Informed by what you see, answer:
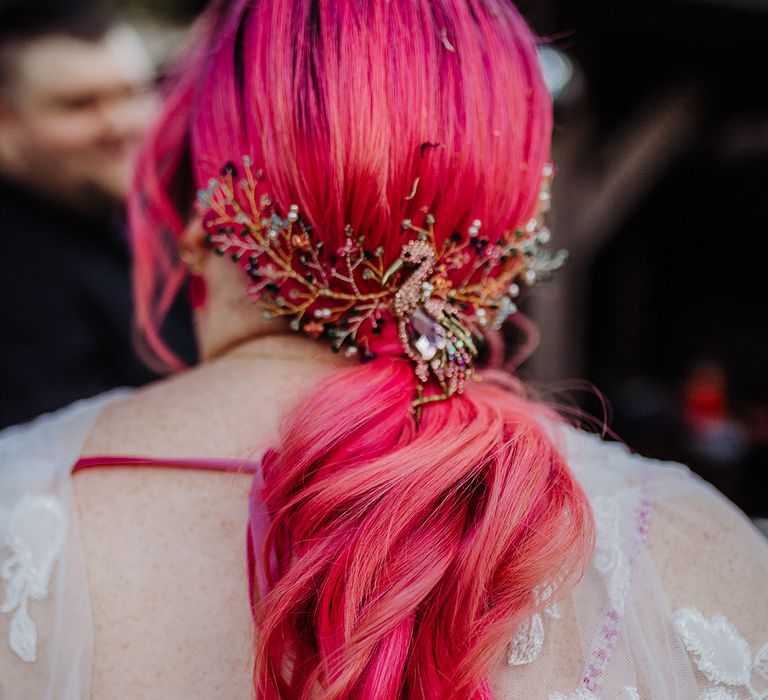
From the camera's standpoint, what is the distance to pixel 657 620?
2.44ft

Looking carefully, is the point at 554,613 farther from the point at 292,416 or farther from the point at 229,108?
the point at 229,108

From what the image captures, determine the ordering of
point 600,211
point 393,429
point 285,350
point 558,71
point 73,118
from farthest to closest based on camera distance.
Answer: point 600,211, point 558,71, point 73,118, point 285,350, point 393,429

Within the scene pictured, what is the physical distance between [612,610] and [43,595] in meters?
0.61

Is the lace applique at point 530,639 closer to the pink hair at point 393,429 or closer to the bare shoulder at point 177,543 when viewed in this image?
the pink hair at point 393,429

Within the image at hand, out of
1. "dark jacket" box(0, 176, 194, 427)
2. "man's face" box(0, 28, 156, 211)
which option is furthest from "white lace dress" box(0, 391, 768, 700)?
"man's face" box(0, 28, 156, 211)

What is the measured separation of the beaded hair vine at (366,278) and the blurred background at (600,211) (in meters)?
0.21

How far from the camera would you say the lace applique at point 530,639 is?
726 millimetres

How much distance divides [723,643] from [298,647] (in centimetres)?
44

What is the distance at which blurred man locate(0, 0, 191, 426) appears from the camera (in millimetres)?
2107

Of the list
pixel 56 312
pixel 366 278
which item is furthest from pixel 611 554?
pixel 56 312

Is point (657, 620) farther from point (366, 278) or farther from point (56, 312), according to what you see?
point (56, 312)

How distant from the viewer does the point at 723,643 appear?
741 mm

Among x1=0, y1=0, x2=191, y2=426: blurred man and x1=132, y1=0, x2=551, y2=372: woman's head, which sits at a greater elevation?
x1=132, y1=0, x2=551, y2=372: woman's head

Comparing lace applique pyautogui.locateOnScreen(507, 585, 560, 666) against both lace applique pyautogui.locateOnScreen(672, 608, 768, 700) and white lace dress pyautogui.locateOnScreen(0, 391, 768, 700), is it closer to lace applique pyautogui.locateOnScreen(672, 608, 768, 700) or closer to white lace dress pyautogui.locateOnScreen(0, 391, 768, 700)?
white lace dress pyautogui.locateOnScreen(0, 391, 768, 700)
